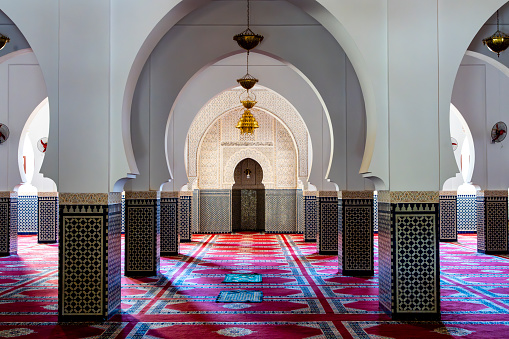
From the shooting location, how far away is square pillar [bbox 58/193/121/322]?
11.5 ft

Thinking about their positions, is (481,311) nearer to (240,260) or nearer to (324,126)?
(240,260)

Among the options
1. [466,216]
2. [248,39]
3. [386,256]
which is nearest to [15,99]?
[248,39]

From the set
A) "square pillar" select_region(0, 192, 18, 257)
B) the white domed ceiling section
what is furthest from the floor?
the white domed ceiling section

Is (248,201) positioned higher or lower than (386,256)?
higher

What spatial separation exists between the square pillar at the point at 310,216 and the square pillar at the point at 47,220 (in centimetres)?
391

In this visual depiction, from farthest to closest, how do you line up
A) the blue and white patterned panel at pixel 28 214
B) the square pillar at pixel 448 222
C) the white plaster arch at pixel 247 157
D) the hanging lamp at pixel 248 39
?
the white plaster arch at pixel 247 157, the blue and white patterned panel at pixel 28 214, the square pillar at pixel 448 222, the hanging lamp at pixel 248 39

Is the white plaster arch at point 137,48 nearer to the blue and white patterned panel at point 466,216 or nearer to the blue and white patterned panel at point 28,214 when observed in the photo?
the blue and white patterned panel at point 466,216

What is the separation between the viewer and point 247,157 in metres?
10.8

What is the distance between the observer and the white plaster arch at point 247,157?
10.8 meters

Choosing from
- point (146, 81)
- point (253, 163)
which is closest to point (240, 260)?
point (146, 81)

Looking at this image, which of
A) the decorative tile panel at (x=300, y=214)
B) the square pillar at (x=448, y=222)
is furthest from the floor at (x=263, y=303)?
the decorative tile panel at (x=300, y=214)

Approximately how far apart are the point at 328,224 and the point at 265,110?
3.07 metres

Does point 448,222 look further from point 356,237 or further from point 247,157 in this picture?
point 356,237

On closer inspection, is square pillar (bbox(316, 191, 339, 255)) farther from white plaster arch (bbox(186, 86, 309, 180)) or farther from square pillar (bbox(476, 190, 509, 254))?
white plaster arch (bbox(186, 86, 309, 180))
